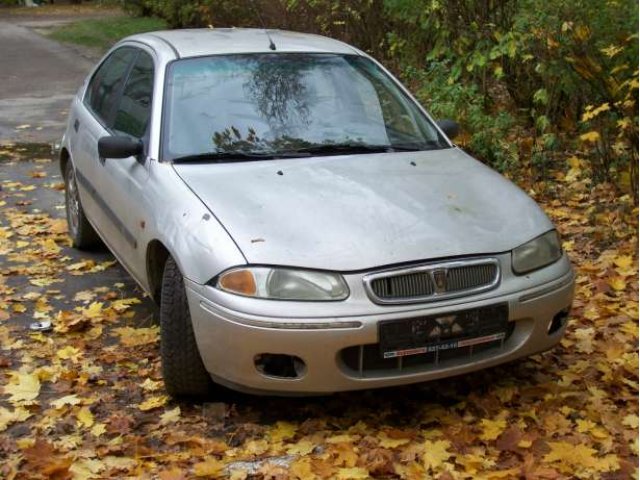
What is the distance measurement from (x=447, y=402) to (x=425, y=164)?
127 centimetres

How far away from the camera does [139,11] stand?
26.2 m

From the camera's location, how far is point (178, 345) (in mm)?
4055

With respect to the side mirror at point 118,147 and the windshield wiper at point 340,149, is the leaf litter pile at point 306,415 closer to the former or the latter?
the side mirror at point 118,147

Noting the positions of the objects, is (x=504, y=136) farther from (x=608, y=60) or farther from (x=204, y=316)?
(x=204, y=316)

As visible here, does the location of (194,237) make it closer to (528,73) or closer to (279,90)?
(279,90)

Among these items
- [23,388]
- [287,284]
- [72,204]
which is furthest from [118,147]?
[72,204]

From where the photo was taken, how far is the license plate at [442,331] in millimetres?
3678

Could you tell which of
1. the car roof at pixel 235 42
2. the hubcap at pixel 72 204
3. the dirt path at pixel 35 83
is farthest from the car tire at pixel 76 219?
the dirt path at pixel 35 83

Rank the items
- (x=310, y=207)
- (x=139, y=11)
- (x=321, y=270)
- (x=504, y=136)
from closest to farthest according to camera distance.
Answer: (x=321, y=270) → (x=310, y=207) → (x=504, y=136) → (x=139, y=11)

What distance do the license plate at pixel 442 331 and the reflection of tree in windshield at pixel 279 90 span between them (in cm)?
165

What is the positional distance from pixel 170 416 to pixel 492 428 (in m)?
1.45

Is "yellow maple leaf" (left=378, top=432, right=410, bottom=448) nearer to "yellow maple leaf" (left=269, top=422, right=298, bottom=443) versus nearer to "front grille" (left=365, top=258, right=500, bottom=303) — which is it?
"yellow maple leaf" (left=269, top=422, right=298, bottom=443)

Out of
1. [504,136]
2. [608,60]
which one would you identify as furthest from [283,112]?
[504,136]

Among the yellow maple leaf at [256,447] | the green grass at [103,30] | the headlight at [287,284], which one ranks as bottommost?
the green grass at [103,30]
